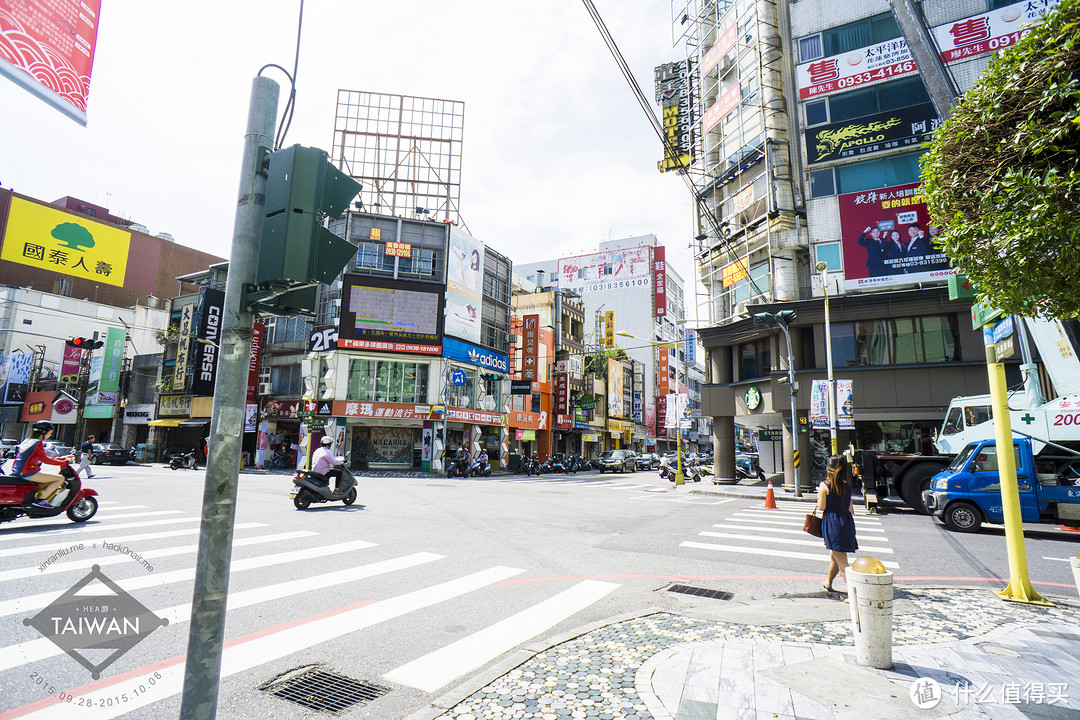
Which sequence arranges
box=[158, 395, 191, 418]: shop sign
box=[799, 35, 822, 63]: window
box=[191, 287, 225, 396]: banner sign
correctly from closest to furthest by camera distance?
box=[799, 35, 822, 63]: window, box=[191, 287, 225, 396]: banner sign, box=[158, 395, 191, 418]: shop sign

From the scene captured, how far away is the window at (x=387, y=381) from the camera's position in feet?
110

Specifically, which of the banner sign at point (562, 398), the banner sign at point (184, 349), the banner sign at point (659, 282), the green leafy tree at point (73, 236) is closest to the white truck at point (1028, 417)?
the banner sign at point (562, 398)

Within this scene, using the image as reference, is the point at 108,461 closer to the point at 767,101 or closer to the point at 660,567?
the point at 660,567

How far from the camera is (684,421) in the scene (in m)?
28.6

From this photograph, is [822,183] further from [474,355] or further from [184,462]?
[184,462]

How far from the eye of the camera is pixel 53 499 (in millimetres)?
9438

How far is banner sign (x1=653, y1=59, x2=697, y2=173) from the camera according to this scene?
34188 mm

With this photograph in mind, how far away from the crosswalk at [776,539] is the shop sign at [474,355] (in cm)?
2474

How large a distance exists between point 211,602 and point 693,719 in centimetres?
268

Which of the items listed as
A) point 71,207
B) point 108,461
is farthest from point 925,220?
point 71,207

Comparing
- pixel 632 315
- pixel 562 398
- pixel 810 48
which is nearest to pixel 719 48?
pixel 810 48

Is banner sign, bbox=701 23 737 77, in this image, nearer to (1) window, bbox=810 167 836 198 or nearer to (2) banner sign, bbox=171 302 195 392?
(1) window, bbox=810 167 836 198

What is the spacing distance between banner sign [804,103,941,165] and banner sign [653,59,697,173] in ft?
28.2

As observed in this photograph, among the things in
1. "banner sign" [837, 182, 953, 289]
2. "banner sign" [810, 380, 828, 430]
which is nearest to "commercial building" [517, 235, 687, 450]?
"banner sign" [837, 182, 953, 289]
